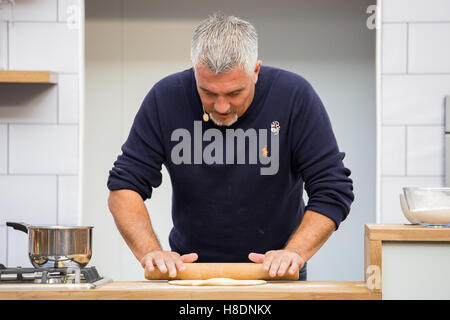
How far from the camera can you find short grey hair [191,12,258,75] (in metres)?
1.56

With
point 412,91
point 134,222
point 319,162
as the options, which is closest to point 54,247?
point 134,222

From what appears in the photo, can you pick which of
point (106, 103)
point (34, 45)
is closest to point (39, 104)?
point (34, 45)

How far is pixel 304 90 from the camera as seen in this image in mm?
1832

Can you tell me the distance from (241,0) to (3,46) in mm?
1158

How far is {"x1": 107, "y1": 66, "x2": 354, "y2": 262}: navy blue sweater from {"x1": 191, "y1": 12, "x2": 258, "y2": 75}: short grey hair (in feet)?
0.76

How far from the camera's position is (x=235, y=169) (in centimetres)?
180

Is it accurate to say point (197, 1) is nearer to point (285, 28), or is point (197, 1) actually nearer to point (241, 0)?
point (241, 0)

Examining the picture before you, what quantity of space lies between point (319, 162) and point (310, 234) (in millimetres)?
204

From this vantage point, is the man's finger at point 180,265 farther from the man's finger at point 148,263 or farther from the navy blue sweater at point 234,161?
the navy blue sweater at point 234,161

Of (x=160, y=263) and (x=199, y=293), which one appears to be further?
(x=160, y=263)

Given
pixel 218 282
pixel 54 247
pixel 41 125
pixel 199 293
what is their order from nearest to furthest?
pixel 199 293, pixel 218 282, pixel 54 247, pixel 41 125

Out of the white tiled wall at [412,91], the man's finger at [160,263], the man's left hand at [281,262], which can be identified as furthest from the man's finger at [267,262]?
the white tiled wall at [412,91]

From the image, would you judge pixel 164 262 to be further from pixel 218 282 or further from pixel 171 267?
pixel 218 282

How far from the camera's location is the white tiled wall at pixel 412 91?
95.3 inches
